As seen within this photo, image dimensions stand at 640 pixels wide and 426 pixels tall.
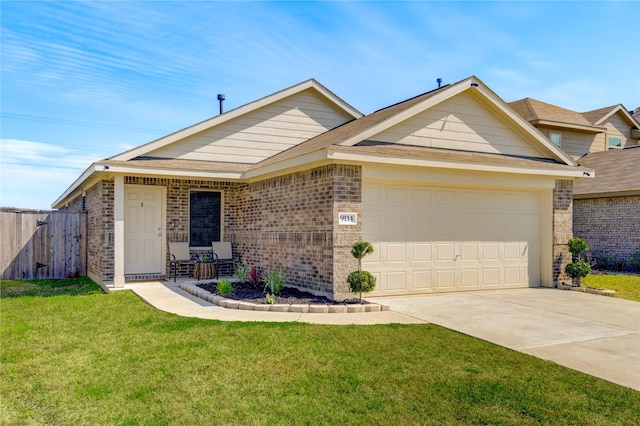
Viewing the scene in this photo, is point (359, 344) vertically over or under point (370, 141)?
under

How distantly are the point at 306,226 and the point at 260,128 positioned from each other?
15.7ft

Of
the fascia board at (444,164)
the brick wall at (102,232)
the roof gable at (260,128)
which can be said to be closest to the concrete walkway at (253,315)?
the brick wall at (102,232)

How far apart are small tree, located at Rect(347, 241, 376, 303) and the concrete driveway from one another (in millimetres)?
Result: 660

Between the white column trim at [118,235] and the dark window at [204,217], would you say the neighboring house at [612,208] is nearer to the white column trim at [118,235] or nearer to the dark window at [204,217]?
the dark window at [204,217]

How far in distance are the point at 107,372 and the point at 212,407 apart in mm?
1562

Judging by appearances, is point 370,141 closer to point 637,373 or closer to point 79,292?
point 637,373

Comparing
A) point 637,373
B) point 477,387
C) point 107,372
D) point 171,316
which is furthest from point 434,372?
point 171,316

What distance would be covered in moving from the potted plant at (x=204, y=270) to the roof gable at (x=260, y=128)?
2870 millimetres

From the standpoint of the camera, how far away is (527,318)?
775cm

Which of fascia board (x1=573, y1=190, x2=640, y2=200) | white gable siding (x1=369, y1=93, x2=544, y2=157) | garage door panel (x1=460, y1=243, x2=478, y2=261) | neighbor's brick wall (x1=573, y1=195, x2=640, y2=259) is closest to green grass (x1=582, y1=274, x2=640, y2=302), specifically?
neighbor's brick wall (x1=573, y1=195, x2=640, y2=259)

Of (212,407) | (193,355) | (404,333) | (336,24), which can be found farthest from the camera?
(336,24)

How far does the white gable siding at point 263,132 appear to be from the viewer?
1273 centimetres

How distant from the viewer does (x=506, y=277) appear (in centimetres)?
1128

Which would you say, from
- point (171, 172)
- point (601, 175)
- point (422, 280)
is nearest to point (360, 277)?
point (422, 280)
